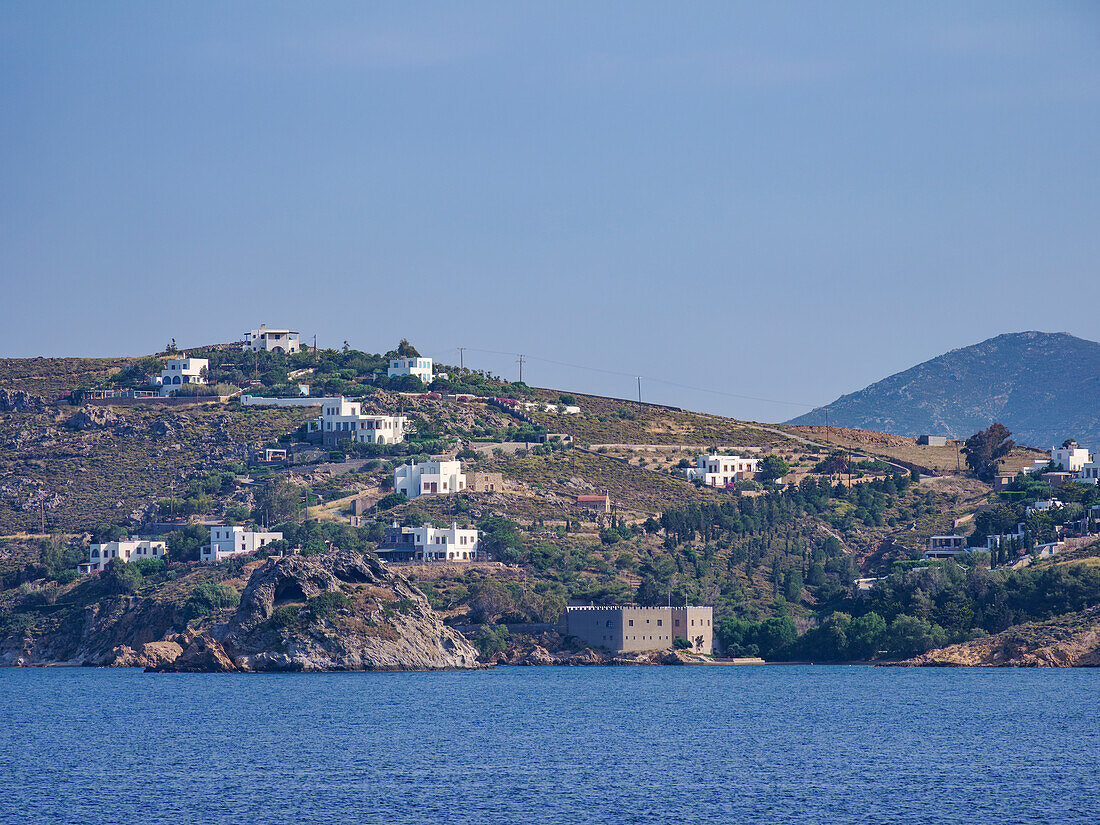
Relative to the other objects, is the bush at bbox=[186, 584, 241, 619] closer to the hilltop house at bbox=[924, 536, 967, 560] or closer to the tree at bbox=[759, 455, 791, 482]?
the hilltop house at bbox=[924, 536, 967, 560]

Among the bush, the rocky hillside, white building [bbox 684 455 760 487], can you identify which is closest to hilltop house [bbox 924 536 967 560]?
white building [bbox 684 455 760 487]

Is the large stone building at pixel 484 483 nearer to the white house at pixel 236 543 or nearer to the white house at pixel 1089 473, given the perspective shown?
the white house at pixel 236 543

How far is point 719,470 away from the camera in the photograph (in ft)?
458

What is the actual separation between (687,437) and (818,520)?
2927 centimetres

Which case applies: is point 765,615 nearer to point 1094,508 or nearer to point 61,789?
point 1094,508

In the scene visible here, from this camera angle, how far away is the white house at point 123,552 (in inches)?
4542

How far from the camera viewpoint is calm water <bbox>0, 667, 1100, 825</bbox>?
46.4m

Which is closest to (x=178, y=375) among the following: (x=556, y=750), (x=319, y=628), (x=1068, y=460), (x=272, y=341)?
(x=272, y=341)

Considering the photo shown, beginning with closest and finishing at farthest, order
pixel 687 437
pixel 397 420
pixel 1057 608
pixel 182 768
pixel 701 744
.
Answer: pixel 182 768
pixel 701 744
pixel 1057 608
pixel 397 420
pixel 687 437

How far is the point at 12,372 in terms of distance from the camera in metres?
162

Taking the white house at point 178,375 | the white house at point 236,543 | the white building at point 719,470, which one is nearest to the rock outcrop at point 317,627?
the white house at point 236,543

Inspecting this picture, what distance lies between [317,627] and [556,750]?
4167cm

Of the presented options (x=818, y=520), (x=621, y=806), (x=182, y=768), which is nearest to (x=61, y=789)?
(x=182, y=768)

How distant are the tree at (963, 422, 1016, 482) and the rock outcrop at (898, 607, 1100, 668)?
1746 inches
